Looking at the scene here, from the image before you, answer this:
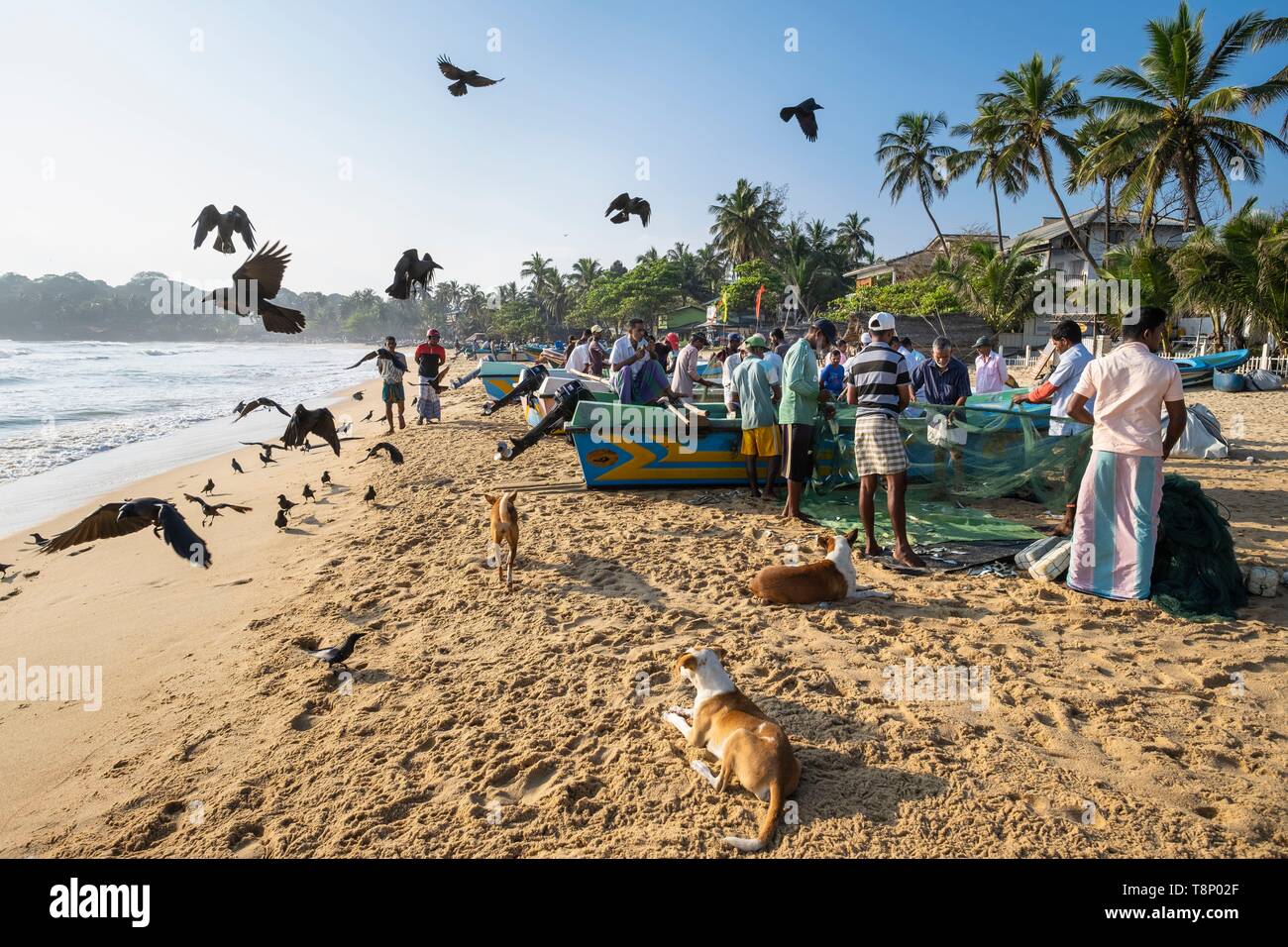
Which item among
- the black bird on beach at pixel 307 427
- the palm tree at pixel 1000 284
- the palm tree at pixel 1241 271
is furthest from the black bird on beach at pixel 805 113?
the palm tree at pixel 1000 284

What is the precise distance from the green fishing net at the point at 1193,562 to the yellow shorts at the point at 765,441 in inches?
135

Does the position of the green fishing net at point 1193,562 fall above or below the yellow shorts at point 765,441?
below

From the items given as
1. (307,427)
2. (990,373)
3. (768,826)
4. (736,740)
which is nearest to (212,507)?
(307,427)

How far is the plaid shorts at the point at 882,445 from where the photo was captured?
5188 mm

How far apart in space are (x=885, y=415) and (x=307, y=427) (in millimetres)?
5816

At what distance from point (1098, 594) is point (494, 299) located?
113 m

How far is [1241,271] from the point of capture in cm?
1675

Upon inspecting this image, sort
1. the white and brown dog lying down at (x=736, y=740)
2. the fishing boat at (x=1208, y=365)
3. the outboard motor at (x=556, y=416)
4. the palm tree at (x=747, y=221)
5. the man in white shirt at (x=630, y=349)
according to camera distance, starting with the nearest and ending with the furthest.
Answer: the white and brown dog lying down at (x=736, y=740)
the outboard motor at (x=556, y=416)
the man in white shirt at (x=630, y=349)
the fishing boat at (x=1208, y=365)
the palm tree at (x=747, y=221)

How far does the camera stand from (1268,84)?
62.4 feet

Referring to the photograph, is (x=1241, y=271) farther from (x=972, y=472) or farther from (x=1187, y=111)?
(x=972, y=472)

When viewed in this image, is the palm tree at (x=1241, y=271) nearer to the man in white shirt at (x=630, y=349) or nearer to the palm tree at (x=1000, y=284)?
the palm tree at (x=1000, y=284)

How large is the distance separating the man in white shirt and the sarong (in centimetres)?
561

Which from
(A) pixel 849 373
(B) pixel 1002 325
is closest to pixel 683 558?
(A) pixel 849 373
